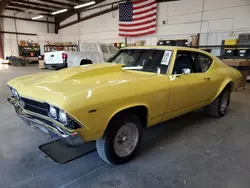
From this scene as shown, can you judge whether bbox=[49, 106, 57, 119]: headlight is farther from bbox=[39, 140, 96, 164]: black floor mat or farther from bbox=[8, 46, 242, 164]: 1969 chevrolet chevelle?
bbox=[39, 140, 96, 164]: black floor mat

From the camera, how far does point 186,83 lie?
2.86 m

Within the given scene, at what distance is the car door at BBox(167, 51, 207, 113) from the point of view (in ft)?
8.93

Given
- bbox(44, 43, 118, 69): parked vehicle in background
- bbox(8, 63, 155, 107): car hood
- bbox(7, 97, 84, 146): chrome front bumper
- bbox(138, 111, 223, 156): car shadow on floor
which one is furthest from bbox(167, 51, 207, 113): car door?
bbox(44, 43, 118, 69): parked vehicle in background

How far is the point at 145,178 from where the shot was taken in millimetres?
2090

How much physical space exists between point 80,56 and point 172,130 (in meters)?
6.31

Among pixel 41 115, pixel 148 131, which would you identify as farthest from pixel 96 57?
pixel 41 115

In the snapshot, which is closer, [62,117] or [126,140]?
[62,117]

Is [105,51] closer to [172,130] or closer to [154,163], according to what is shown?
[172,130]

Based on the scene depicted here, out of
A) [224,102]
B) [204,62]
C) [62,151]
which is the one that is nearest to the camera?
[62,151]

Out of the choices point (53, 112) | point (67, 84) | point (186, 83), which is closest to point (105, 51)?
point (186, 83)

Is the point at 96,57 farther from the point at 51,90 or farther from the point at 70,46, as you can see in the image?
the point at 70,46

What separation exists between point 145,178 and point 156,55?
1779 mm

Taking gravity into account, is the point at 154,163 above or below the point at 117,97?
below

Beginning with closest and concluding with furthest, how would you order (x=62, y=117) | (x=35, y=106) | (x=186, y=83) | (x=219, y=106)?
(x=62, y=117)
(x=35, y=106)
(x=186, y=83)
(x=219, y=106)
